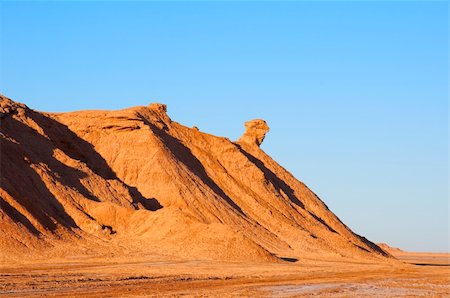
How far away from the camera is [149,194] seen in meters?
57.6

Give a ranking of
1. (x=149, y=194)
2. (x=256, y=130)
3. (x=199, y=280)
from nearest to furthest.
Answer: (x=199, y=280) < (x=149, y=194) < (x=256, y=130)

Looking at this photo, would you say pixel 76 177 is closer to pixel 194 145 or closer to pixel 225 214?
pixel 225 214

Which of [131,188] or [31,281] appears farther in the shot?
[131,188]

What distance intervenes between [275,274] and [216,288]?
9.02 m

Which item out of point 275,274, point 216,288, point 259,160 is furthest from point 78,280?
point 259,160

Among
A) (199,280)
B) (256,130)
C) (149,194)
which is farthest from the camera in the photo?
(256,130)

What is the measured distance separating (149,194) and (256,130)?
64.7 feet

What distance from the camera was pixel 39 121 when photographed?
57.4 metres

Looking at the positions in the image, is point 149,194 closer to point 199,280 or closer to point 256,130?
point 256,130

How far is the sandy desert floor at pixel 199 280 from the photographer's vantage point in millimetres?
25219

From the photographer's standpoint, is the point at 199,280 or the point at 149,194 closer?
the point at 199,280

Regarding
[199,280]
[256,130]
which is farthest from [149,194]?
[199,280]

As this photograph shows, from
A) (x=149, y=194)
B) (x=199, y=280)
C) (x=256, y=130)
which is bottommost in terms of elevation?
(x=199, y=280)

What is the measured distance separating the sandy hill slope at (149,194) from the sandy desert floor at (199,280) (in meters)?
4.19
